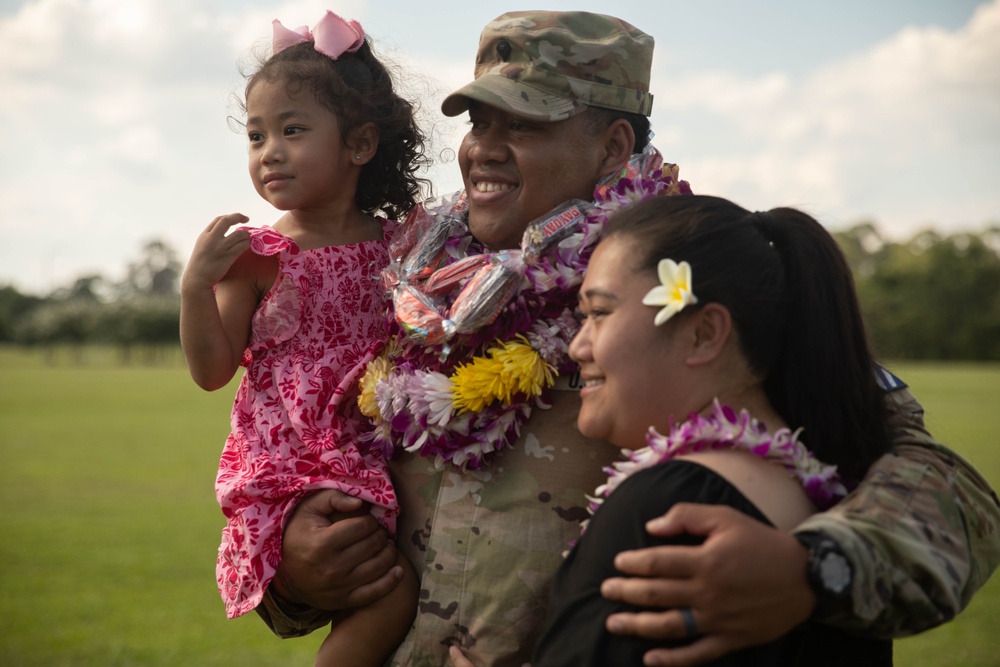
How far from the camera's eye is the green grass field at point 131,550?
10.0 meters

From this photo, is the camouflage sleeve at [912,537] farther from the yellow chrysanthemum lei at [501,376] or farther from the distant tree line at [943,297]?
the distant tree line at [943,297]

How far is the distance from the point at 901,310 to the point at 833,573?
73.7 metres

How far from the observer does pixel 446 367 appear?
3012mm

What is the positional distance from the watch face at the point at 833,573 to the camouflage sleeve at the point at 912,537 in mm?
25

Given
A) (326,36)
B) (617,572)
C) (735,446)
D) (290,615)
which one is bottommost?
(290,615)

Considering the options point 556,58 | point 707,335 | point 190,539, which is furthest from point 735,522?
point 190,539

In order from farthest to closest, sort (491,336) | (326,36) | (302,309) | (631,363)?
(326,36) → (302,309) → (491,336) → (631,363)

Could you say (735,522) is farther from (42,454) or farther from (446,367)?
(42,454)

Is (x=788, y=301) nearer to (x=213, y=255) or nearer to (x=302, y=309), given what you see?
(x=302, y=309)

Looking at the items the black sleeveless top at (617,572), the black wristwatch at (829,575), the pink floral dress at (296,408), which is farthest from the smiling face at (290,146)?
the black wristwatch at (829,575)

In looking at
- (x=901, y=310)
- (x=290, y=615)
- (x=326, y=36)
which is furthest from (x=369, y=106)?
(x=901, y=310)

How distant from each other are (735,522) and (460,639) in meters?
1.10

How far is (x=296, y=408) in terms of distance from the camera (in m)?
3.17

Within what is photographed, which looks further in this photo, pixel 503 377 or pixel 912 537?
pixel 503 377
